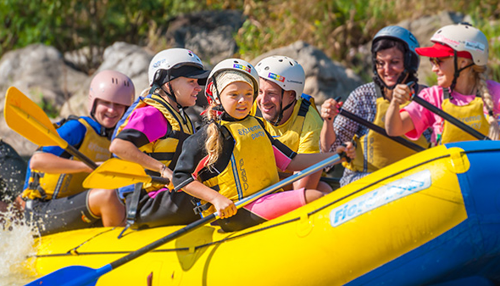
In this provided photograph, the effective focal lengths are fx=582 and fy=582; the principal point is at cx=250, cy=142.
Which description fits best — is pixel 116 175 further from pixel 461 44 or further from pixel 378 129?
pixel 461 44

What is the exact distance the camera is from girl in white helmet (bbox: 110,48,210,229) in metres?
3.58

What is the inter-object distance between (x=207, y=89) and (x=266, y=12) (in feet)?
24.5

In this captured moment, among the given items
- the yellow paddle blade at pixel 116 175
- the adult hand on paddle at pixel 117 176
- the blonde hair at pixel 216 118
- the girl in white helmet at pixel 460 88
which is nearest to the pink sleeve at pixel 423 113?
the girl in white helmet at pixel 460 88

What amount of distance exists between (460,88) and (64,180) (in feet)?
9.76

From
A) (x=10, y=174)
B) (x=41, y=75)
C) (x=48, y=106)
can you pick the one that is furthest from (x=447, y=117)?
(x=41, y=75)

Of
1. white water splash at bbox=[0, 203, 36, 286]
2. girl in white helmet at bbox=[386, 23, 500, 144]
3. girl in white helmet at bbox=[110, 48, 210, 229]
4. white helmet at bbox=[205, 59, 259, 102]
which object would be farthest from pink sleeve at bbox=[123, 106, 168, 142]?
girl in white helmet at bbox=[386, 23, 500, 144]

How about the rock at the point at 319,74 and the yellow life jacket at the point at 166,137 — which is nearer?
the yellow life jacket at the point at 166,137

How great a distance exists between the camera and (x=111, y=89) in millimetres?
4562

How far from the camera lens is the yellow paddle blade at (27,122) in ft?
13.9

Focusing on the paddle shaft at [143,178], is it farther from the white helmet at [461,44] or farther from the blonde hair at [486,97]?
the blonde hair at [486,97]

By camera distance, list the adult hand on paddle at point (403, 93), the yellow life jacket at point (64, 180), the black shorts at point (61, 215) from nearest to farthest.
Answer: the adult hand on paddle at point (403, 93) < the black shorts at point (61, 215) < the yellow life jacket at point (64, 180)

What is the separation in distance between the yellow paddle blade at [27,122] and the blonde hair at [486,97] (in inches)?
115

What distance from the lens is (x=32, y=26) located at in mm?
11898

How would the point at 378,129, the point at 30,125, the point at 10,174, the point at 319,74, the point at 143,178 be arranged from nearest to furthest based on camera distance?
the point at 143,178, the point at 378,129, the point at 30,125, the point at 10,174, the point at 319,74
